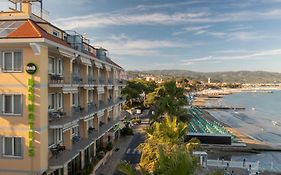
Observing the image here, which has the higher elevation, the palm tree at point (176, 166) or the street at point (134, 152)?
the palm tree at point (176, 166)

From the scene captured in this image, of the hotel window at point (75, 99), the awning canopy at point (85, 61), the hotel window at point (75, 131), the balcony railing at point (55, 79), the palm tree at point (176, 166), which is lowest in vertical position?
the hotel window at point (75, 131)

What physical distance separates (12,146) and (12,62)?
19.0ft

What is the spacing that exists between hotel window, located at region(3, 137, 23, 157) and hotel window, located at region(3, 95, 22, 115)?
1819 millimetres

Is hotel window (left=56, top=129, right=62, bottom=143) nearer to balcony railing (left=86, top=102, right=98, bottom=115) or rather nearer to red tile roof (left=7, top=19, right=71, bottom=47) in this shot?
balcony railing (left=86, top=102, right=98, bottom=115)

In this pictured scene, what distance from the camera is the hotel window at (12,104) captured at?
2252 centimetres

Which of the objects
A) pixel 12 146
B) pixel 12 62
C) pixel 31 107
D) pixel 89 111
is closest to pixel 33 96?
pixel 31 107

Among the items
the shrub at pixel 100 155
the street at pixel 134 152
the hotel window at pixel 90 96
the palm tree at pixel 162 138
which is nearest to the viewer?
the palm tree at pixel 162 138

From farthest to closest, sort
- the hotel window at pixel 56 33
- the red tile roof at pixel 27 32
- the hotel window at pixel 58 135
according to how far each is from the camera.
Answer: the hotel window at pixel 56 33
the hotel window at pixel 58 135
the red tile roof at pixel 27 32

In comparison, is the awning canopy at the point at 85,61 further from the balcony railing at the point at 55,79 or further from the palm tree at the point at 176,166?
the palm tree at the point at 176,166

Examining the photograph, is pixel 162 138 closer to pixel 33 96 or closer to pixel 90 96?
pixel 33 96

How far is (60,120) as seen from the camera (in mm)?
25781

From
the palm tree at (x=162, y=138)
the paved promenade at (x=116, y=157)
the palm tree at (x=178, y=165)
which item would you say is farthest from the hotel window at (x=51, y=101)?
the palm tree at (x=178, y=165)

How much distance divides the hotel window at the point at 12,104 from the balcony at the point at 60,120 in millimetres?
2671

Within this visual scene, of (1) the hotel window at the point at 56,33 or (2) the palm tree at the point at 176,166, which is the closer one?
(2) the palm tree at the point at 176,166
